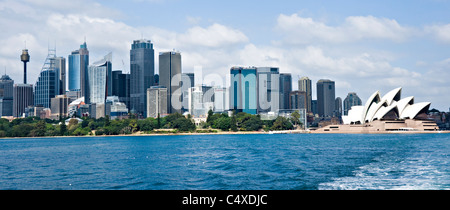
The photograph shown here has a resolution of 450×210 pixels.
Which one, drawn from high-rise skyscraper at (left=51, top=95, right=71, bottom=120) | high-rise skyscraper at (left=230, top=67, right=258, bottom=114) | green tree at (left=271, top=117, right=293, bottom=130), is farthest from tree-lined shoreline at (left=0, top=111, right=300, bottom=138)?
high-rise skyscraper at (left=51, top=95, right=71, bottom=120)

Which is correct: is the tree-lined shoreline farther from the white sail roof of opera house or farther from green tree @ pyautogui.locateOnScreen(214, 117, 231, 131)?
the white sail roof of opera house

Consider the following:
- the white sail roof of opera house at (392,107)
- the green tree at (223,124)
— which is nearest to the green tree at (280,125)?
the green tree at (223,124)

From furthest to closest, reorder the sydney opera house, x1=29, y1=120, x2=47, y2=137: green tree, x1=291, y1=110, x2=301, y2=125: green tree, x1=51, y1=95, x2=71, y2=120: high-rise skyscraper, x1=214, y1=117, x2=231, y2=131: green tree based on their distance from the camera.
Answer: x1=51, y1=95, x2=71, y2=120: high-rise skyscraper → x1=291, y1=110, x2=301, y2=125: green tree → x1=214, y1=117, x2=231, y2=131: green tree → x1=29, y1=120, x2=47, y2=137: green tree → the sydney opera house

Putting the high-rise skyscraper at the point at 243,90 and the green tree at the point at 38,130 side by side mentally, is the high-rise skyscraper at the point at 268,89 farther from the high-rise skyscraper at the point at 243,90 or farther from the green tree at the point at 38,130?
the green tree at the point at 38,130

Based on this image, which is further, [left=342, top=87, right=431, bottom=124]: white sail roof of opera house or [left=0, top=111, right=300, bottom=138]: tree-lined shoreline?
[left=0, top=111, right=300, bottom=138]: tree-lined shoreline

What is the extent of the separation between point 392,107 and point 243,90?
100919 mm

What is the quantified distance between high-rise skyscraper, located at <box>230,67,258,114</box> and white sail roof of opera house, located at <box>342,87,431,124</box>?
8930cm

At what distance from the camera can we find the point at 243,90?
184750 mm

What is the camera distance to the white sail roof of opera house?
8862 centimetres

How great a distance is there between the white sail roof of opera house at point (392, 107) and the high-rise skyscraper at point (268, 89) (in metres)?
95.1

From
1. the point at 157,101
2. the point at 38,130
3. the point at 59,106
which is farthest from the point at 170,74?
the point at 38,130

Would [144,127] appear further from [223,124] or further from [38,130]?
[38,130]
